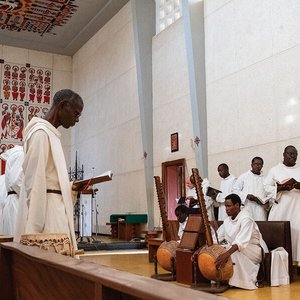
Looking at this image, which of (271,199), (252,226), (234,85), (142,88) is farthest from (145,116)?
(252,226)

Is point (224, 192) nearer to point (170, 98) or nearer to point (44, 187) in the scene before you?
point (170, 98)

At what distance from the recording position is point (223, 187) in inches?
373

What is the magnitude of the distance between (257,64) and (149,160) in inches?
201

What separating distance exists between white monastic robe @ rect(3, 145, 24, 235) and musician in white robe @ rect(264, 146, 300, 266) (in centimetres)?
396

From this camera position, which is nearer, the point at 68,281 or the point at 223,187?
the point at 68,281

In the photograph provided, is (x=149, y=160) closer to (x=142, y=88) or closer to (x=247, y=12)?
(x=142, y=88)

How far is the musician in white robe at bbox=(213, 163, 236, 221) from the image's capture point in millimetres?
9281

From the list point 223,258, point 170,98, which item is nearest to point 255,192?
point 223,258

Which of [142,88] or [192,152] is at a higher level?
[142,88]

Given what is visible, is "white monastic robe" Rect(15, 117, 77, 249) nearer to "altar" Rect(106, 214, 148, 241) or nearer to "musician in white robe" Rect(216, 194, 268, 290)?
"musician in white robe" Rect(216, 194, 268, 290)

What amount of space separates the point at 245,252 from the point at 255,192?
224cm

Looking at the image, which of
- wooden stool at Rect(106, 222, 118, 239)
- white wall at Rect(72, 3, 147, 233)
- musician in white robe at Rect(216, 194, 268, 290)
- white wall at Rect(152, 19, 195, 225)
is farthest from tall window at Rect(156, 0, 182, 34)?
musician in white robe at Rect(216, 194, 268, 290)

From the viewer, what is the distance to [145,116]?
1372 cm

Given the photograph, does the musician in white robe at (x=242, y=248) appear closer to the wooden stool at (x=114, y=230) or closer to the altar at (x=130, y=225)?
the altar at (x=130, y=225)
